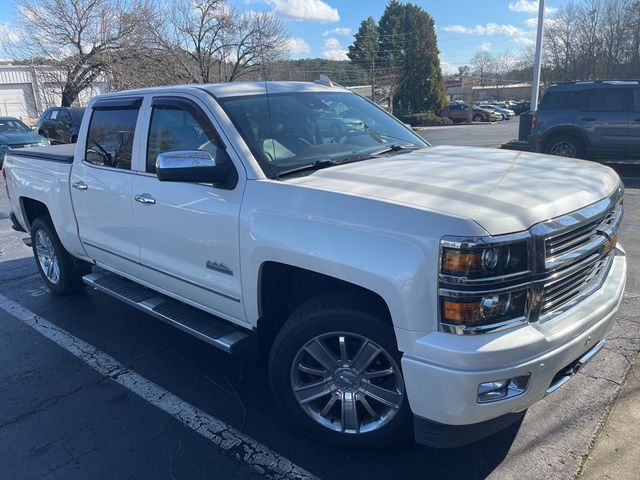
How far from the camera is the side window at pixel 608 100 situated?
11.1 m

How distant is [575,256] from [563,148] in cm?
1045

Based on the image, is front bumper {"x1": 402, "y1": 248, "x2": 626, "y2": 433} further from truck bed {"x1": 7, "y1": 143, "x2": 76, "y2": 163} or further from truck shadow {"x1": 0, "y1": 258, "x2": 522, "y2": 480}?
truck bed {"x1": 7, "y1": 143, "x2": 76, "y2": 163}

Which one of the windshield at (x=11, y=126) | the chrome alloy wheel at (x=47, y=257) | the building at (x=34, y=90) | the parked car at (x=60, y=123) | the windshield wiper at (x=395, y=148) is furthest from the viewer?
the building at (x=34, y=90)

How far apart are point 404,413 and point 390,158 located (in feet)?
5.49

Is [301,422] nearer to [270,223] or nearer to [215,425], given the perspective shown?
[215,425]

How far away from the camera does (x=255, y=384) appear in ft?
12.4

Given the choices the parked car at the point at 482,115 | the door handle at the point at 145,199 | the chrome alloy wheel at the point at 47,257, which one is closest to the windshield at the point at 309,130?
the door handle at the point at 145,199

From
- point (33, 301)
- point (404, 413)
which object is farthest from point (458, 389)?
point (33, 301)

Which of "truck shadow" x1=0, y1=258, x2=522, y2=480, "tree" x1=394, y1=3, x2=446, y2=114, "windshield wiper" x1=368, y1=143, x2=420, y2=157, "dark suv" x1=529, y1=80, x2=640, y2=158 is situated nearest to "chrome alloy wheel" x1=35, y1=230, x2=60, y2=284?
"truck shadow" x1=0, y1=258, x2=522, y2=480

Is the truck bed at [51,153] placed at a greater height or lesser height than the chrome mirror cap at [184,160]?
lesser

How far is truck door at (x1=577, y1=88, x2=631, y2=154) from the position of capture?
1111 centimetres

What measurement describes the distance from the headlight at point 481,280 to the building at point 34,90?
30404mm

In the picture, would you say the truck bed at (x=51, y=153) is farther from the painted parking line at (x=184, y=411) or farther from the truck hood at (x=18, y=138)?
the truck hood at (x=18, y=138)

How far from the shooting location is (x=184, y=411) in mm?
3477
